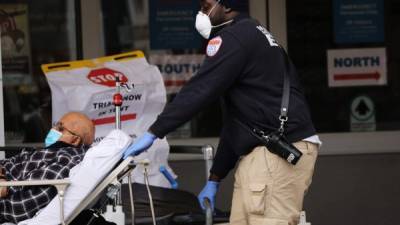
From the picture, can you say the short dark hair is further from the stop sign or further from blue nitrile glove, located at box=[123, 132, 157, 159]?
the stop sign

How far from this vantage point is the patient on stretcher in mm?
5180

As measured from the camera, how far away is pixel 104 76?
635 cm

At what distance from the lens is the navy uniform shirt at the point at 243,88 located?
15.3ft

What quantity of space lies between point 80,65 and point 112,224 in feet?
5.03

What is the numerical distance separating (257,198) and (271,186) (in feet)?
0.31

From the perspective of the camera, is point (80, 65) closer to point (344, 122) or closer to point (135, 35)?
point (135, 35)

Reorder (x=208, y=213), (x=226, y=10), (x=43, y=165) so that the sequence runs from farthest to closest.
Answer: (x=43, y=165) → (x=226, y=10) → (x=208, y=213)

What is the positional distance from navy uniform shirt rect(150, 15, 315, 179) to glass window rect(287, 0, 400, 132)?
3.39 m

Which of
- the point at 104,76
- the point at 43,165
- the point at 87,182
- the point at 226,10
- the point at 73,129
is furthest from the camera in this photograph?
the point at 104,76

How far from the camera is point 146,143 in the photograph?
186 inches

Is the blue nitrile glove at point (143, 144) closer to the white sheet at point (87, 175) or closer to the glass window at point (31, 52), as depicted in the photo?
the white sheet at point (87, 175)

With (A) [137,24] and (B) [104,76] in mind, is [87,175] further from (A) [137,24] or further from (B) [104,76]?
(A) [137,24]

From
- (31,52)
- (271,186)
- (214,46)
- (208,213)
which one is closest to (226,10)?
(214,46)

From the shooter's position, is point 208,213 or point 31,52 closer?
point 208,213
